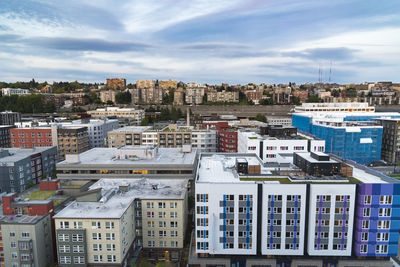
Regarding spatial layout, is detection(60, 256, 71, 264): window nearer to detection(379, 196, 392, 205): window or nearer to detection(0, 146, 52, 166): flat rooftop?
detection(0, 146, 52, 166): flat rooftop

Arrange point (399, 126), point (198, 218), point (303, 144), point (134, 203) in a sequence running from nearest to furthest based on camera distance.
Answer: point (198, 218) → point (134, 203) → point (303, 144) → point (399, 126)

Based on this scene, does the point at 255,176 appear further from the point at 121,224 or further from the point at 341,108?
the point at 341,108

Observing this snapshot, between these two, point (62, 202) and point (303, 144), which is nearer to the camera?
point (62, 202)

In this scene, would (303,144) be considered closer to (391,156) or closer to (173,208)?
(173,208)

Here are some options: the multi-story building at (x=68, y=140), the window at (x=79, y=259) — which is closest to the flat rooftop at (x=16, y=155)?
the multi-story building at (x=68, y=140)

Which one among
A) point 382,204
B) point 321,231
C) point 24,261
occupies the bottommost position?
point 24,261

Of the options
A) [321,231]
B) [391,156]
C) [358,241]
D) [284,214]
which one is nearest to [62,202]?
[284,214]

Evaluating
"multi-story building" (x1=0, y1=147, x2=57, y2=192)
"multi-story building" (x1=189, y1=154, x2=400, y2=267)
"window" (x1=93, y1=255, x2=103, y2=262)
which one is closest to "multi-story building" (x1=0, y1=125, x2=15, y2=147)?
"multi-story building" (x1=0, y1=147, x2=57, y2=192)

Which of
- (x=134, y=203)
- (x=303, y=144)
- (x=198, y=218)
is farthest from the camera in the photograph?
(x=303, y=144)
